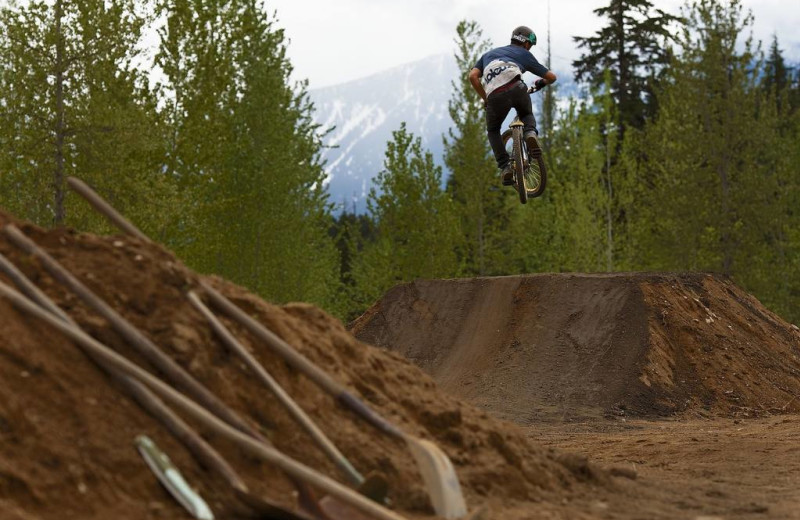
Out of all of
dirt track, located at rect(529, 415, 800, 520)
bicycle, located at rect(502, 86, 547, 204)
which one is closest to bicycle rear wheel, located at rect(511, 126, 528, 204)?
bicycle, located at rect(502, 86, 547, 204)

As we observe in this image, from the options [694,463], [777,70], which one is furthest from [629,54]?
[694,463]

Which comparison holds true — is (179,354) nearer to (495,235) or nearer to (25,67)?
(25,67)

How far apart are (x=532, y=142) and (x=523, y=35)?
4.54ft

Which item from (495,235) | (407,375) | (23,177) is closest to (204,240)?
(23,177)

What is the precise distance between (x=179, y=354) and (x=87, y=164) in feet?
47.6

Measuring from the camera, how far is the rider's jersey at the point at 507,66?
11258mm

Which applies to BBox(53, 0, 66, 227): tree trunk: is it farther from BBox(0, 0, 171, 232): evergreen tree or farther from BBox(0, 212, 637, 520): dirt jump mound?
BBox(0, 212, 637, 520): dirt jump mound

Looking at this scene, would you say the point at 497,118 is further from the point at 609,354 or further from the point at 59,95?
the point at 59,95

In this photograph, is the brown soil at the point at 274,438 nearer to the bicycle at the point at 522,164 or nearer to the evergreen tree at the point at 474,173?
the bicycle at the point at 522,164

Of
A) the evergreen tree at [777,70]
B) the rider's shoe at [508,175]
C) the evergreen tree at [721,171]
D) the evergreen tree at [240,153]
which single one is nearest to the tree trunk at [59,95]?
the evergreen tree at [240,153]

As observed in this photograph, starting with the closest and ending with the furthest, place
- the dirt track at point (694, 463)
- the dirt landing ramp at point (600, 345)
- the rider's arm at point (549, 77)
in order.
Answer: the dirt track at point (694, 463) < the rider's arm at point (549, 77) < the dirt landing ramp at point (600, 345)

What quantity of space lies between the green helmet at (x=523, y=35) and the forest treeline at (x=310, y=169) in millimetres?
9861

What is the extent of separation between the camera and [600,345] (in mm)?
17016

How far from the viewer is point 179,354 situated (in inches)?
221
